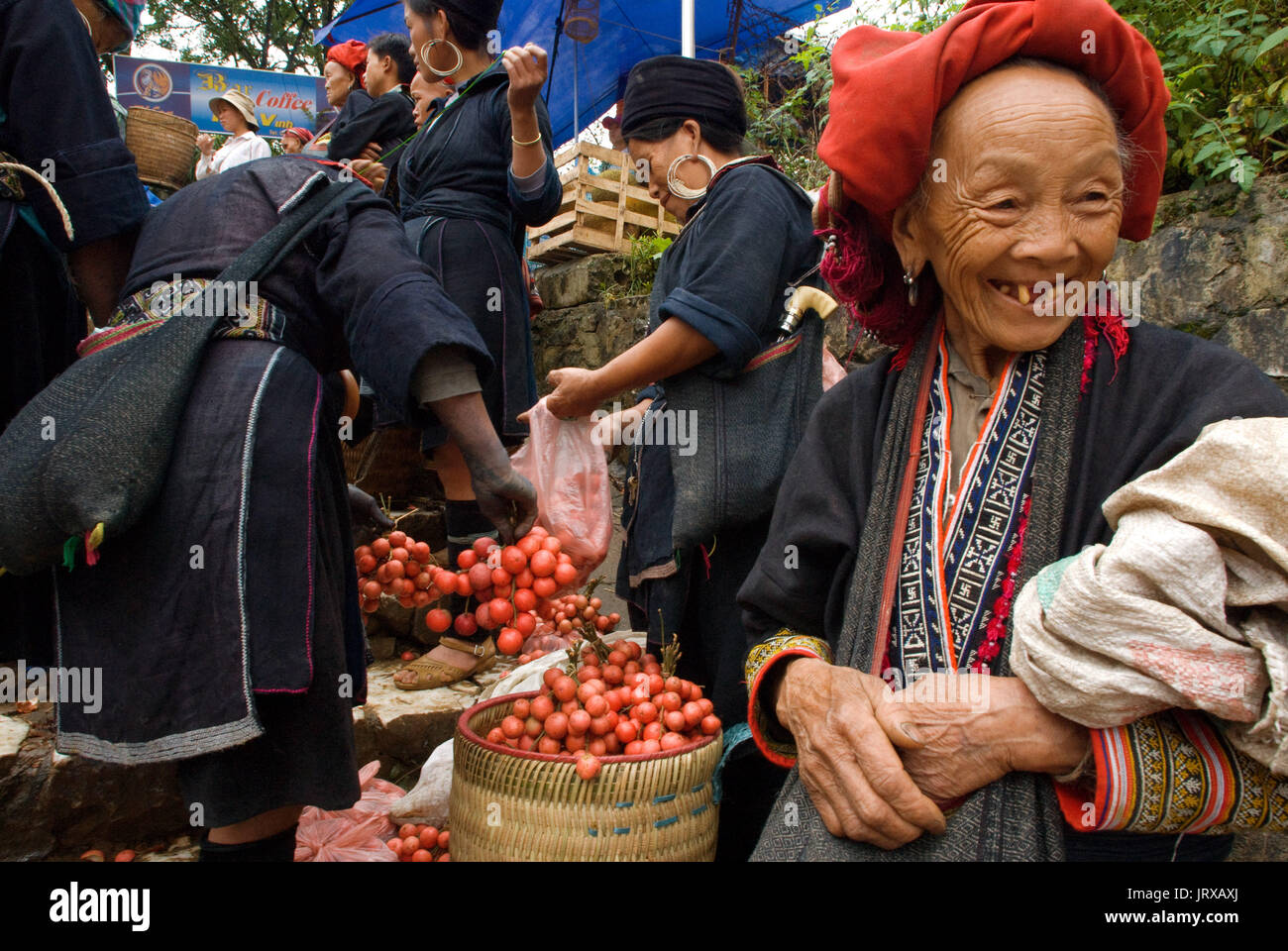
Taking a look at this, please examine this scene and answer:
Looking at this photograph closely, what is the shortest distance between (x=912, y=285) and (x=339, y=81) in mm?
4981

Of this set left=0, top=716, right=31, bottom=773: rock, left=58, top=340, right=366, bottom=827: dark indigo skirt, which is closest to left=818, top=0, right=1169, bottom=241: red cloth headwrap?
A: left=58, top=340, right=366, bottom=827: dark indigo skirt

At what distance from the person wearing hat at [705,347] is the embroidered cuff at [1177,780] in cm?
121

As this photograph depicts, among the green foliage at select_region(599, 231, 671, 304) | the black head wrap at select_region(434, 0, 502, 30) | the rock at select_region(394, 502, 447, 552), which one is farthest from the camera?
the green foliage at select_region(599, 231, 671, 304)

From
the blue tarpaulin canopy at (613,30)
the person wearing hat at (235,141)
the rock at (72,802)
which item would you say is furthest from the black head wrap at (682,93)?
the blue tarpaulin canopy at (613,30)

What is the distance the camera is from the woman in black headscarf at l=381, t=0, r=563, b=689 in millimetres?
3311

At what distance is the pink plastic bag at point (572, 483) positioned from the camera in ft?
8.04

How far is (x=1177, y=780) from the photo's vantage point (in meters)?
1.14

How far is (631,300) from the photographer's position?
20.9 feet

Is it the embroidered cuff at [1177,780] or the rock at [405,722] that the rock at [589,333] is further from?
the embroidered cuff at [1177,780]

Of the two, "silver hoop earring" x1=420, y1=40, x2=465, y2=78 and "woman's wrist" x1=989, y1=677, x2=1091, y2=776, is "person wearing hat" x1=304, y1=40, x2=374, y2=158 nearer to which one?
"silver hoop earring" x1=420, y1=40, x2=465, y2=78

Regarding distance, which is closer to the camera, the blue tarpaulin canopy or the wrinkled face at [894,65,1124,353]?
the wrinkled face at [894,65,1124,353]

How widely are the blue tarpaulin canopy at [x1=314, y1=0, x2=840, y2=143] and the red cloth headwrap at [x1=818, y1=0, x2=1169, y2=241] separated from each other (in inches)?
315

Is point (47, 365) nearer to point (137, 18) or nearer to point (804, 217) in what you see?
point (137, 18)
